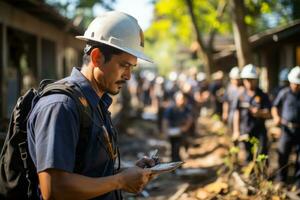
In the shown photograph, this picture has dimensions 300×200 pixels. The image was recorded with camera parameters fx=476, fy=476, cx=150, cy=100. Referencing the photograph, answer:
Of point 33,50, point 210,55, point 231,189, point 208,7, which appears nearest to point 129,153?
point 33,50

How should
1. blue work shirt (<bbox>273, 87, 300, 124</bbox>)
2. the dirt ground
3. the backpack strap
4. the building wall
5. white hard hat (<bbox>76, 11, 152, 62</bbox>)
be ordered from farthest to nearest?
the building wall
blue work shirt (<bbox>273, 87, 300, 124</bbox>)
the dirt ground
white hard hat (<bbox>76, 11, 152, 62</bbox>)
the backpack strap

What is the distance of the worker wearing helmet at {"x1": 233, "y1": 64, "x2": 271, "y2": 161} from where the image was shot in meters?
8.68

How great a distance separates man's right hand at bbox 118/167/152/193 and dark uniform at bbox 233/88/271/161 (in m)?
6.53

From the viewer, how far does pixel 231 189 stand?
6.92m

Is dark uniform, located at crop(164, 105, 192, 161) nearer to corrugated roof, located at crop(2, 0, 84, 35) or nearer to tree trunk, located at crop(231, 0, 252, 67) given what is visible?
tree trunk, located at crop(231, 0, 252, 67)

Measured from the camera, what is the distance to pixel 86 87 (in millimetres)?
2414

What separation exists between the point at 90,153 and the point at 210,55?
58.3 ft

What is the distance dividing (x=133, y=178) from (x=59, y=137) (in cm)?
45

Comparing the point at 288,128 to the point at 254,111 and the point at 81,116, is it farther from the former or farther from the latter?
the point at 81,116

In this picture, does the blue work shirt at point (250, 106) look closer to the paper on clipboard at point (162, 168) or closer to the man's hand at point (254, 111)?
the man's hand at point (254, 111)

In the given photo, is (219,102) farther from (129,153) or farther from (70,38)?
(70,38)

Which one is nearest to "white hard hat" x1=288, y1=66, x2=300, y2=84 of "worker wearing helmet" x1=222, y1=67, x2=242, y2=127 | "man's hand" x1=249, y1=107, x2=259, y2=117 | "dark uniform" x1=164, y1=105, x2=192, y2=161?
"man's hand" x1=249, y1=107, x2=259, y2=117

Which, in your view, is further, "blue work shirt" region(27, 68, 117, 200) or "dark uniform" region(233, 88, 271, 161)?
"dark uniform" region(233, 88, 271, 161)

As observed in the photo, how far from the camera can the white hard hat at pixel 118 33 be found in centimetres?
250
